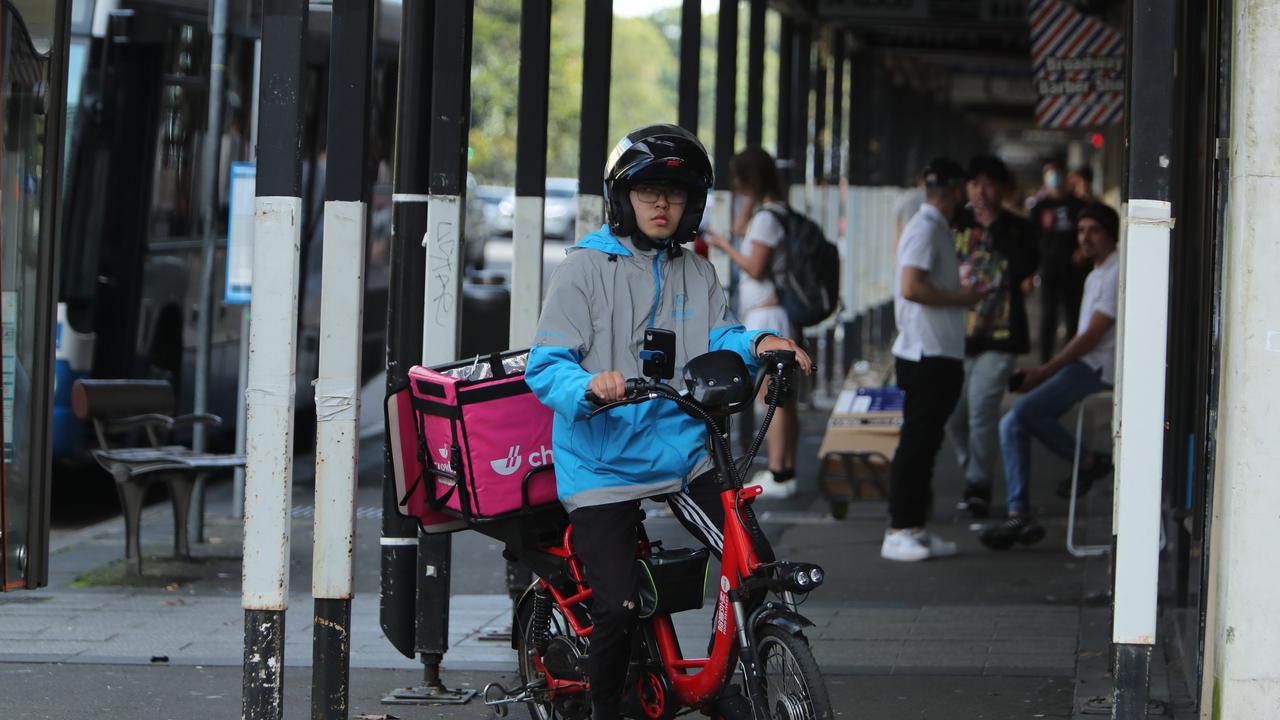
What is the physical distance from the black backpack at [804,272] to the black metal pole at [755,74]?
3.20 meters

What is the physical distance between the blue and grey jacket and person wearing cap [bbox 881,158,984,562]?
395 centimetres

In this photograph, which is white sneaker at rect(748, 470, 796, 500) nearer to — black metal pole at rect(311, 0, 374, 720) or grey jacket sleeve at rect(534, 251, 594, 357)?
black metal pole at rect(311, 0, 374, 720)

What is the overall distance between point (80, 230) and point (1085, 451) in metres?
5.92

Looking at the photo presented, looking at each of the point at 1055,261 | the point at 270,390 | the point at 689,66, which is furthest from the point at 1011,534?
the point at 1055,261

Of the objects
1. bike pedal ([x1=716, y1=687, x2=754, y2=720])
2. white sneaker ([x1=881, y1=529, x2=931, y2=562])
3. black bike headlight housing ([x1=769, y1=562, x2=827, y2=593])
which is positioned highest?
black bike headlight housing ([x1=769, y1=562, x2=827, y2=593])

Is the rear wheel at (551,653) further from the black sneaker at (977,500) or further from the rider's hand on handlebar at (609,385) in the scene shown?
the black sneaker at (977,500)

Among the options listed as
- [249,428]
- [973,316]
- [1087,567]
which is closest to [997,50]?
[973,316]

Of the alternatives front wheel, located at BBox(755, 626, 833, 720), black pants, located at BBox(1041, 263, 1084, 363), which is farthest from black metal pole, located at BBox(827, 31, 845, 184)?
front wheel, located at BBox(755, 626, 833, 720)

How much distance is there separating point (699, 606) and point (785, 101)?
12329mm

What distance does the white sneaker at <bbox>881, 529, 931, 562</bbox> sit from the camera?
9.09m

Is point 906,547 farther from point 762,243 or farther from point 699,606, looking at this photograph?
point 699,606

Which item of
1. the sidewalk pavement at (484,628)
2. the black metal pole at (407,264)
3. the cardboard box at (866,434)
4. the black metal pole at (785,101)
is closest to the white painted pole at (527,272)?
the black metal pole at (407,264)

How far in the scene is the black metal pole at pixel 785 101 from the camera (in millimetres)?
15809

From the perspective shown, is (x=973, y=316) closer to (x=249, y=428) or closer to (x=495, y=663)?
(x=495, y=663)
